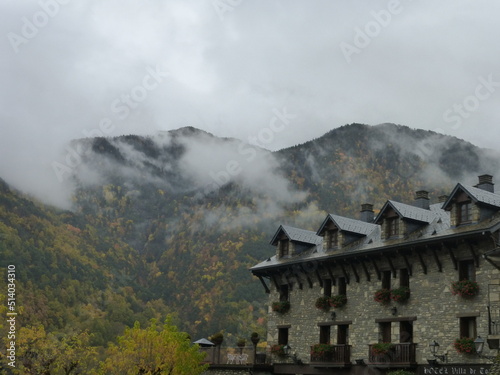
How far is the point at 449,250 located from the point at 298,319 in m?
10.7

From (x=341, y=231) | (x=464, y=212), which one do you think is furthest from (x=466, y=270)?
(x=341, y=231)

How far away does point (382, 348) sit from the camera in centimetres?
2927

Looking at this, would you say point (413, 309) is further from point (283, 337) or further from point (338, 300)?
point (283, 337)

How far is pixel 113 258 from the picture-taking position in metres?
119

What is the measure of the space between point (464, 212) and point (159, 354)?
18.3m

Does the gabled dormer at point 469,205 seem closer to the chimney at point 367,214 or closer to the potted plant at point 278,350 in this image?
the chimney at point 367,214

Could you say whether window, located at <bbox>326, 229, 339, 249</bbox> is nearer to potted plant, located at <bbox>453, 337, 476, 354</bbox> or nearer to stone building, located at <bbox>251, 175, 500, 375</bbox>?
stone building, located at <bbox>251, 175, 500, 375</bbox>

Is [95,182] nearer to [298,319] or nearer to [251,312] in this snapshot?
[251,312]

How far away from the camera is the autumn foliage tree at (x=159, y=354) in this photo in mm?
36031

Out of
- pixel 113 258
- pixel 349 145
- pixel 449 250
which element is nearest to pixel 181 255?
pixel 113 258

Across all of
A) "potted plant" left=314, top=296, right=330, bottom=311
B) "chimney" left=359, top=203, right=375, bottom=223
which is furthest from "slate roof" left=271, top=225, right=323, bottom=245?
"potted plant" left=314, top=296, right=330, bottom=311

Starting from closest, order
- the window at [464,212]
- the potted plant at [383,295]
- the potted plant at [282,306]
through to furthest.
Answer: the window at [464,212]
the potted plant at [383,295]
the potted plant at [282,306]

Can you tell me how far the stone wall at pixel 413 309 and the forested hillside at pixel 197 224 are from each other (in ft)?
154

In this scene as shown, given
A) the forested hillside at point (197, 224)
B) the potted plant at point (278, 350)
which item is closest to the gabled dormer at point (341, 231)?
the potted plant at point (278, 350)
